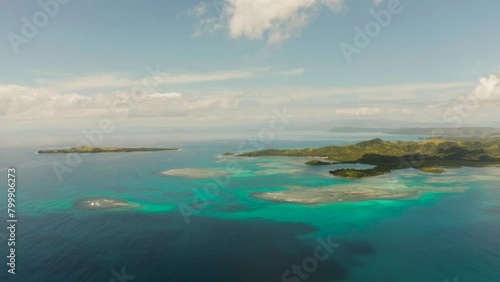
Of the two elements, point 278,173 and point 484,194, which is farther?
point 278,173

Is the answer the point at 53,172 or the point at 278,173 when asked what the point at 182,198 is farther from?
the point at 53,172

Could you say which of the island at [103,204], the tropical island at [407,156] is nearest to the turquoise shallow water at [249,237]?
the island at [103,204]

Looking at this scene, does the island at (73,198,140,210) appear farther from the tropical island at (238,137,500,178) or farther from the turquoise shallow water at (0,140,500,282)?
the tropical island at (238,137,500,178)

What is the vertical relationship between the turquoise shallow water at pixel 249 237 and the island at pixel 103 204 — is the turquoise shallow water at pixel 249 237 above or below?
below

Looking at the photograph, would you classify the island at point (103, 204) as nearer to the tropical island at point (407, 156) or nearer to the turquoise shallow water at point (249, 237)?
the turquoise shallow water at point (249, 237)

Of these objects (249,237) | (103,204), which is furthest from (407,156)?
(103,204)

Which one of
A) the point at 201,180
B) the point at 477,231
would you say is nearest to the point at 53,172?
the point at 201,180

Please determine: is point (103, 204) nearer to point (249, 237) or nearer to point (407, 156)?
point (249, 237)

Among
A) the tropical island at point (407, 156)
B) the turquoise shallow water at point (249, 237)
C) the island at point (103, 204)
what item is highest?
the tropical island at point (407, 156)
